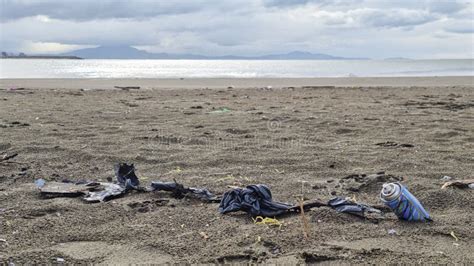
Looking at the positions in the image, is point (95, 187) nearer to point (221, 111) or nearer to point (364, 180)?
A: point (364, 180)

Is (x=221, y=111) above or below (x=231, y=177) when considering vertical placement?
above

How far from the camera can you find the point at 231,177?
4.61 meters

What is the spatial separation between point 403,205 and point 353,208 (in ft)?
1.13

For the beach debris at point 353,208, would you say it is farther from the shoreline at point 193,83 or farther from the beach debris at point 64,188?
the shoreline at point 193,83

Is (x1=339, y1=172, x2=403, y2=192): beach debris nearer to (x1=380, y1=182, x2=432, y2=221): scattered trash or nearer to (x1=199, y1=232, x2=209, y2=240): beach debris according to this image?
(x1=380, y1=182, x2=432, y2=221): scattered trash

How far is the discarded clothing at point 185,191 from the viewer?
156 inches

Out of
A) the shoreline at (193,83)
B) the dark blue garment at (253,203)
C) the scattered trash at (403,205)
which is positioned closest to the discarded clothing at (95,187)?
the dark blue garment at (253,203)

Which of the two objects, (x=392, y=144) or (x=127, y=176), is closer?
(x=127, y=176)

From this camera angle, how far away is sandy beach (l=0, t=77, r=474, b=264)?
3012 mm

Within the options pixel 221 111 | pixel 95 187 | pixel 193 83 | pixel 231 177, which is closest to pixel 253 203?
pixel 231 177

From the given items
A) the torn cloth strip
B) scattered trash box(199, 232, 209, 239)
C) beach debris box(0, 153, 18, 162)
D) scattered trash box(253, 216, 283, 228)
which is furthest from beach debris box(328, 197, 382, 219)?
beach debris box(0, 153, 18, 162)

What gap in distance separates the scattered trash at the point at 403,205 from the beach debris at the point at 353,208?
0.54 ft

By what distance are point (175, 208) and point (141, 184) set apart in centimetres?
80

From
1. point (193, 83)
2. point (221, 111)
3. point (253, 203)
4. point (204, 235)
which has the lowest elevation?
point (204, 235)
